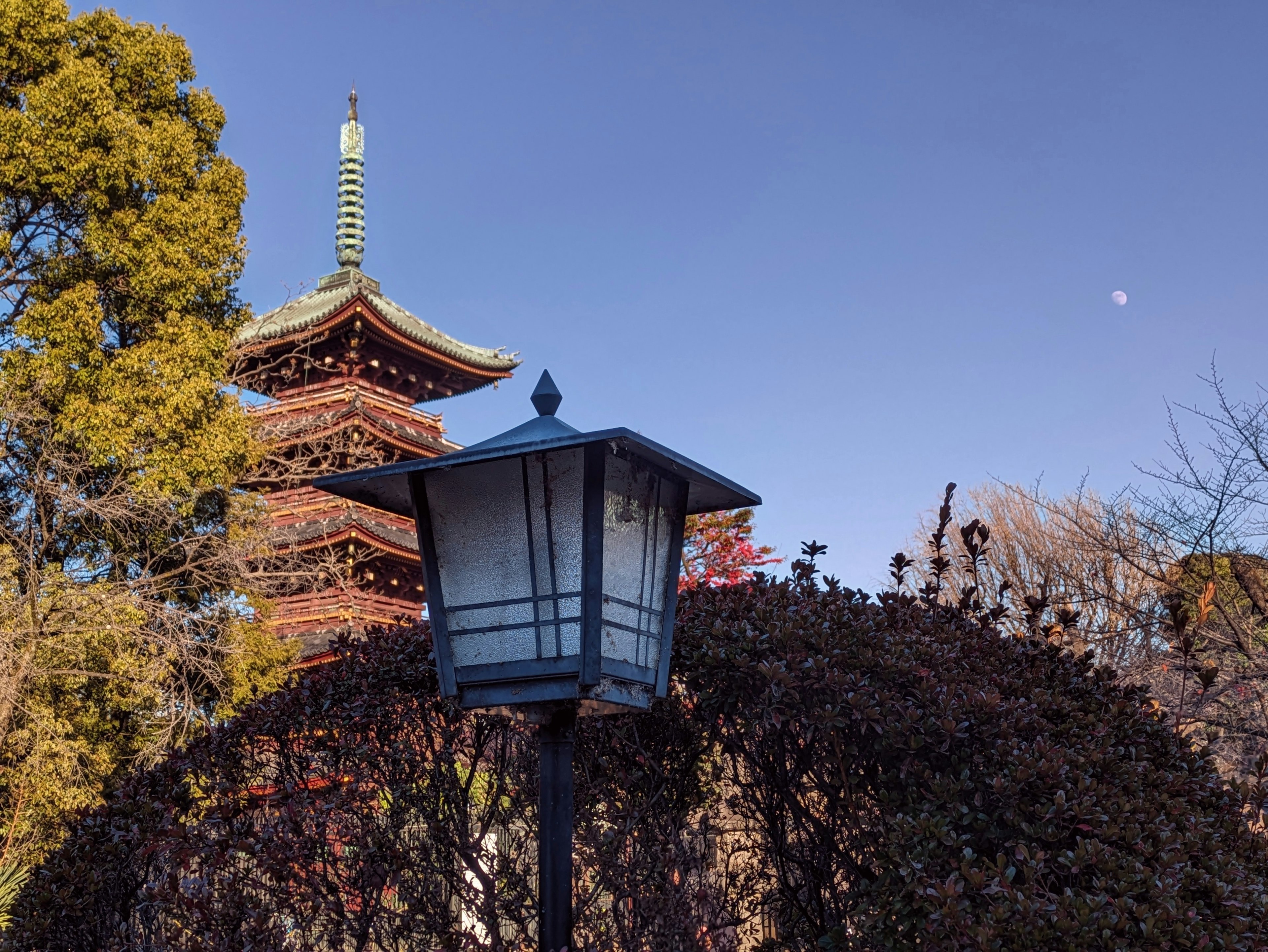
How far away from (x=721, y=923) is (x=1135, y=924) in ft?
4.44

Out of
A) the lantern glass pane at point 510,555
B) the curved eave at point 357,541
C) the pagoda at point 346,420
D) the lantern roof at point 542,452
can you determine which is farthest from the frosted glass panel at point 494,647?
the curved eave at point 357,541

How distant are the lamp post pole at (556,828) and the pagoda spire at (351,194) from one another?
69.4 feet

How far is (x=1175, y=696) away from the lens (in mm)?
10156

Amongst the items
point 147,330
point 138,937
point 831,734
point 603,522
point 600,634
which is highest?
point 147,330

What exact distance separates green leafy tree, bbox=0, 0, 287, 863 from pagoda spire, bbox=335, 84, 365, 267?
8844mm

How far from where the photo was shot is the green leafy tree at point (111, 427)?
11.3 metres

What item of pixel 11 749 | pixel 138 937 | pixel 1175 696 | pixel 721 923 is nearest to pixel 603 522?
pixel 721 923

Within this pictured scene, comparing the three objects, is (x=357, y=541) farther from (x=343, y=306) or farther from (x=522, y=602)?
(x=522, y=602)

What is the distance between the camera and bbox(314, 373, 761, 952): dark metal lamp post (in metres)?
2.58

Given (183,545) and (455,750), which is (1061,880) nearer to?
(455,750)

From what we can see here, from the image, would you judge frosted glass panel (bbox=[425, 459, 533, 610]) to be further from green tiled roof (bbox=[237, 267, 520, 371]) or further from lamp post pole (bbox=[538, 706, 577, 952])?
green tiled roof (bbox=[237, 267, 520, 371])

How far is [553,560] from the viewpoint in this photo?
2629 millimetres

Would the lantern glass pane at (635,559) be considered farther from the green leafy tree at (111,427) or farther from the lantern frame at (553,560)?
the green leafy tree at (111,427)

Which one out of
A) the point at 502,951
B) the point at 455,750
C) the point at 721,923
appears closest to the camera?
the point at 502,951
